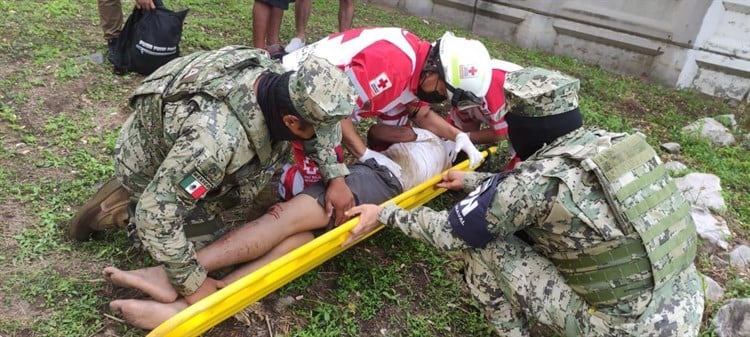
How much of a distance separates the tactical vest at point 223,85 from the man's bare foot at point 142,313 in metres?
0.69

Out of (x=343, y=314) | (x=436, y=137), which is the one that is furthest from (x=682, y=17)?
(x=343, y=314)

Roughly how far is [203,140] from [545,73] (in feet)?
4.34

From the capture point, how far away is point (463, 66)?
2.98 m

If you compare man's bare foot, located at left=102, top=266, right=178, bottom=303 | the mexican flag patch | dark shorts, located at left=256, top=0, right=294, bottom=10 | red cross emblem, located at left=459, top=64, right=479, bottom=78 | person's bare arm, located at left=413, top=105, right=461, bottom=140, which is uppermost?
red cross emblem, located at left=459, top=64, right=479, bottom=78

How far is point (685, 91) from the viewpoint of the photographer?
6.35 meters

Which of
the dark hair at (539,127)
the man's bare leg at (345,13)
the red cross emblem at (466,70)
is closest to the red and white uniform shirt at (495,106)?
the red cross emblem at (466,70)

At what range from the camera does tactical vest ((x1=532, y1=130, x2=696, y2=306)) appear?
1.85 metres

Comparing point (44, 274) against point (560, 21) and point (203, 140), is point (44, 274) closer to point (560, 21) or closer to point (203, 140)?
point (203, 140)

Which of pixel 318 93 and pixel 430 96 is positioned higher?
pixel 318 93

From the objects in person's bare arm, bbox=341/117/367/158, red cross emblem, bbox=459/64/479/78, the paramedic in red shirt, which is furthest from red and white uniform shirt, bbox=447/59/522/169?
person's bare arm, bbox=341/117/367/158

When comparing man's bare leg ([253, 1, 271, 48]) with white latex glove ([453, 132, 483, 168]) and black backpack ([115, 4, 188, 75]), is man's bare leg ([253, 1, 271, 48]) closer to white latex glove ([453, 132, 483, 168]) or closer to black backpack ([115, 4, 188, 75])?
black backpack ([115, 4, 188, 75])

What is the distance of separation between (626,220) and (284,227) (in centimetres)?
144

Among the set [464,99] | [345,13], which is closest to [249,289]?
[464,99]

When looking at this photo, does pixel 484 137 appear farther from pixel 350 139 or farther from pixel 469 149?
pixel 350 139
